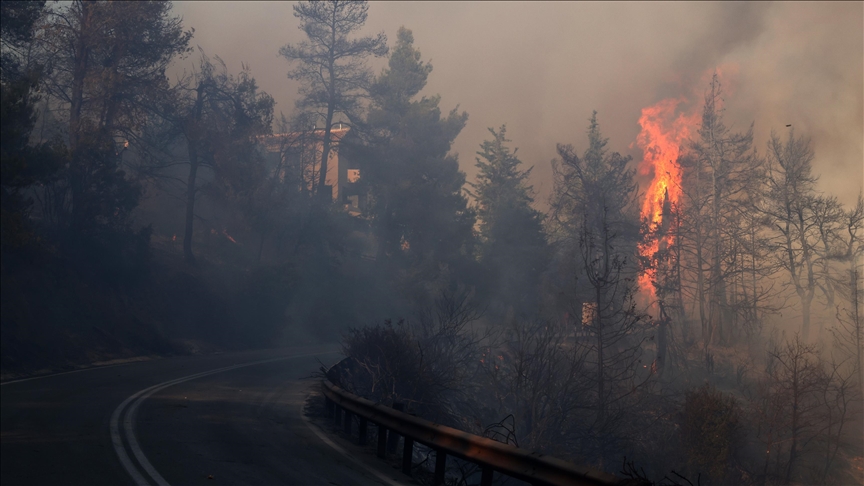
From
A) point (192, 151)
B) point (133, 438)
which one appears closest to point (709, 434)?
point (133, 438)

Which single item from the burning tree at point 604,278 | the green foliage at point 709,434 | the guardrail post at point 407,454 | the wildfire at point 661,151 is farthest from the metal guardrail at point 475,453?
the wildfire at point 661,151

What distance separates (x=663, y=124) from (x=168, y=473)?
53225 millimetres

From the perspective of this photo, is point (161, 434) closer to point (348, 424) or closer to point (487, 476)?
point (348, 424)

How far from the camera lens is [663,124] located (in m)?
53.2

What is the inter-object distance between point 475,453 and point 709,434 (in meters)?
20.4

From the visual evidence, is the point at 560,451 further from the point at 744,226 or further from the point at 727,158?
the point at 727,158

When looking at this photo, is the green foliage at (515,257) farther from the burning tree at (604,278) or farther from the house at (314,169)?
the house at (314,169)

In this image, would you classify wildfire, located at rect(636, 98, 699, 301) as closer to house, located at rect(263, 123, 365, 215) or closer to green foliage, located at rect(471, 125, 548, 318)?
green foliage, located at rect(471, 125, 548, 318)

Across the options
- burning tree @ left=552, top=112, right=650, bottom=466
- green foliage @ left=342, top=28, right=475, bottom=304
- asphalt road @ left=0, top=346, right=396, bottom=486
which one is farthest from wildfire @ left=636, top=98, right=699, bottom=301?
asphalt road @ left=0, top=346, right=396, bottom=486

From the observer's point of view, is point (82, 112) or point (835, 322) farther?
point (835, 322)

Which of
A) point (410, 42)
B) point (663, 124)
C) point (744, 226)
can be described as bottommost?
point (744, 226)

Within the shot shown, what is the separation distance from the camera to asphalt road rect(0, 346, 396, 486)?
7.20m

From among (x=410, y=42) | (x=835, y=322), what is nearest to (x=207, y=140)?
(x=410, y=42)

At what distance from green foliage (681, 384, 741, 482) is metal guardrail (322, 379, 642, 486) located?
17977mm
